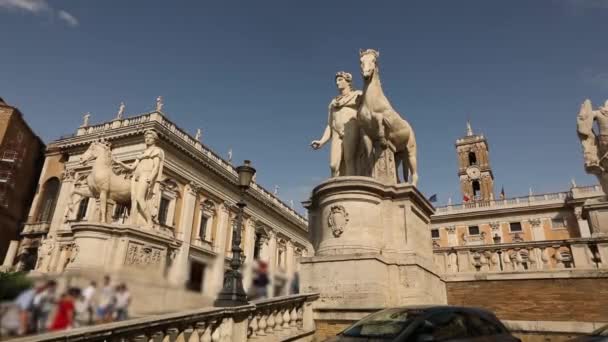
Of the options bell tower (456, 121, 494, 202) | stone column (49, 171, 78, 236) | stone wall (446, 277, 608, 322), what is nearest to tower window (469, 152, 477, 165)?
bell tower (456, 121, 494, 202)

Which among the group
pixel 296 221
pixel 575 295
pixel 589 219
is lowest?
pixel 575 295

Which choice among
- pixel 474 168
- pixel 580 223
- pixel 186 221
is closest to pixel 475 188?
→ pixel 474 168

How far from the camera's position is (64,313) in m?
5.98

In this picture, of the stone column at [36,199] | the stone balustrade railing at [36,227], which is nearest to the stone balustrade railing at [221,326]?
the stone balustrade railing at [36,227]

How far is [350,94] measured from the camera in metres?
9.84

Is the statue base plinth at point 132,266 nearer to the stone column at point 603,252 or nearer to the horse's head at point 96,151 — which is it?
the horse's head at point 96,151

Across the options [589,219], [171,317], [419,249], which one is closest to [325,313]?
[419,249]

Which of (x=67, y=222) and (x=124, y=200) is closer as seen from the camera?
(x=124, y=200)

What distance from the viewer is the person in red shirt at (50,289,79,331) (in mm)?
5702

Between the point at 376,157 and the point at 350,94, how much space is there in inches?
74.9

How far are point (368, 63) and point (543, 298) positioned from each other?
639 cm

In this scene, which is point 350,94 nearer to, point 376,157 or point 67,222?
point 376,157

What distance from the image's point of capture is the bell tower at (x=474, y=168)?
58584 millimetres

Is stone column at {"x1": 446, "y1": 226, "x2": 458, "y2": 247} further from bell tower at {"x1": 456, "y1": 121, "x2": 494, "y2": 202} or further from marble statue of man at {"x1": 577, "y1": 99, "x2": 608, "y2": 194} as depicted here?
marble statue of man at {"x1": 577, "y1": 99, "x2": 608, "y2": 194}
